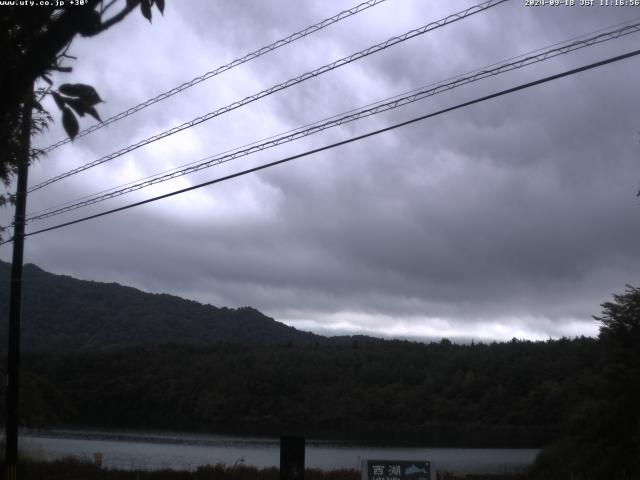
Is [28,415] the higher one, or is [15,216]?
[15,216]

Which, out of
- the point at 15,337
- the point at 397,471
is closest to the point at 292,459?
the point at 397,471

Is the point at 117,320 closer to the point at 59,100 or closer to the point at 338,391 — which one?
the point at 338,391

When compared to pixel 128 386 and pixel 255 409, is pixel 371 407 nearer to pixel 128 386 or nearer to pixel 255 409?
pixel 255 409

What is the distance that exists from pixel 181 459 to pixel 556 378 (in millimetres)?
34724

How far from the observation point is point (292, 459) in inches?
608

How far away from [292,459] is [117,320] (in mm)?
106731

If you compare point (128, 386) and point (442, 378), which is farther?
point (442, 378)

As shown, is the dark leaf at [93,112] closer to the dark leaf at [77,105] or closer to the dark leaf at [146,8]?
the dark leaf at [77,105]

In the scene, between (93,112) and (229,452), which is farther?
(229,452)

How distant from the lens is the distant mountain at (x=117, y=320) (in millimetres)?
91000

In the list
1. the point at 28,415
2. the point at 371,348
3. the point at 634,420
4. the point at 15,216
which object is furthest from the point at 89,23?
the point at 371,348

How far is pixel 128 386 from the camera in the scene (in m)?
66.1

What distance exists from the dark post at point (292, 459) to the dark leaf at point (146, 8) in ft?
39.2

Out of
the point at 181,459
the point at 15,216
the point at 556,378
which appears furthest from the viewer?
the point at 556,378
